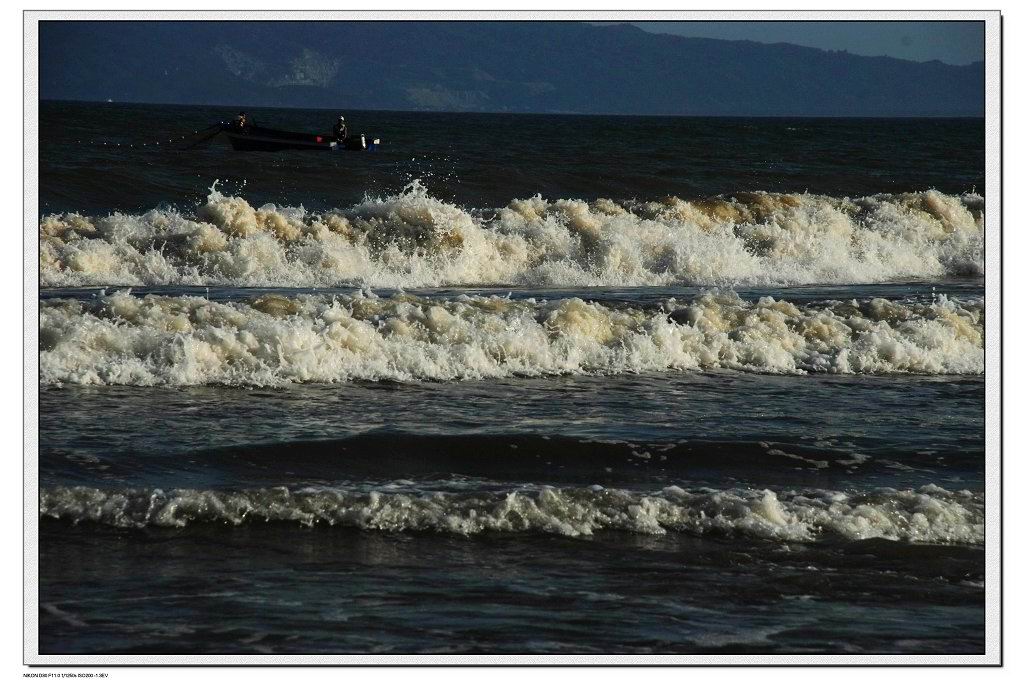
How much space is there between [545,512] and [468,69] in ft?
28.3

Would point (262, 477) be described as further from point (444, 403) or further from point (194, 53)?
point (194, 53)

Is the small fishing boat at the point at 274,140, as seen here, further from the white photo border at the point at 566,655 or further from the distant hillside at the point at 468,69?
the white photo border at the point at 566,655

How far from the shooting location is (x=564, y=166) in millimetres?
31031

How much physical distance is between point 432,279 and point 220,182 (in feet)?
26.2

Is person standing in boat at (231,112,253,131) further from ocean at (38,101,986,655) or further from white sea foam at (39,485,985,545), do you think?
white sea foam at (39,485,985,545)

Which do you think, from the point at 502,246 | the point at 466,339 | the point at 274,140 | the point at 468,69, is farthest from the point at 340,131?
the point at 466,339

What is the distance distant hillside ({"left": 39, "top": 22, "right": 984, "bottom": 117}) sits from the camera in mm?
8758

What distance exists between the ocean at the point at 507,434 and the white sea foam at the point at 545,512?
20 mm

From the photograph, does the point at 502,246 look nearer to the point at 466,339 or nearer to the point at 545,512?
the point at 466,339

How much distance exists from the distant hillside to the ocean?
1416mm

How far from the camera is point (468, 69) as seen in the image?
14750mm

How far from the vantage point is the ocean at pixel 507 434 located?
5973 millimetres

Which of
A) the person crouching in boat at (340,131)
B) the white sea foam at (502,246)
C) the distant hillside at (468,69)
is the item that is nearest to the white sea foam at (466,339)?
the distant hillside at (468,69)

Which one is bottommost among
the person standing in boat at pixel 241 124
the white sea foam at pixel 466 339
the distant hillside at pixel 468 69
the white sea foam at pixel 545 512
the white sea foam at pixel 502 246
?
the white sea foam at pixel 545 512
